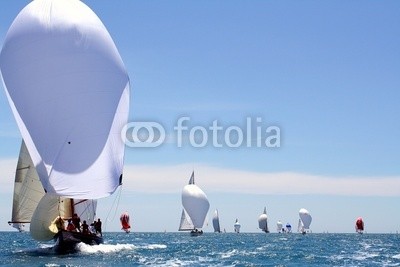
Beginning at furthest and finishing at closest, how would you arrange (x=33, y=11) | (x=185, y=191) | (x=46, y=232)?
(x=185, y=191) < (x=46, y=232) < (x=33, y=11)

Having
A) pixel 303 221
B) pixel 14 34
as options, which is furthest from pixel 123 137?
pixel 303 221

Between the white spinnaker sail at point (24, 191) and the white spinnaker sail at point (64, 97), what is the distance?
471 inches

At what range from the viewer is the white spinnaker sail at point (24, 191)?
5258 centimetres

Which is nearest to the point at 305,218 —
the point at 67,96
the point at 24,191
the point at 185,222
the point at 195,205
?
the point at 185,222

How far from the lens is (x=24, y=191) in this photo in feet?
174

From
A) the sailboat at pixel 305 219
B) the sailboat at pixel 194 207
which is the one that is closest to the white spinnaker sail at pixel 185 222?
the sailboat at pixel 194 207

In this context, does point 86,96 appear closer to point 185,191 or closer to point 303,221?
point 185,191

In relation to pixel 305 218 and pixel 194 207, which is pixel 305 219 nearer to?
pixel 305 218

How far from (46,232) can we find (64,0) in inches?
604

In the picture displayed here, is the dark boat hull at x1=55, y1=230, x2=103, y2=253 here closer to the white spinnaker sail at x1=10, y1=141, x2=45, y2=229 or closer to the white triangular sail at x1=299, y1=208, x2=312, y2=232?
the white spinnaker sail at x1=10, y1=141, x2=45, y2=229

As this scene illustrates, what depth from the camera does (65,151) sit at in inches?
1599

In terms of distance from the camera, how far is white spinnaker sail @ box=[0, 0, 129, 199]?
133 ft

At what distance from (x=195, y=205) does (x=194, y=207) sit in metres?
0.42

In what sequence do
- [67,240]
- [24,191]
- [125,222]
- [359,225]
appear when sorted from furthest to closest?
1. [359,225]
2. [125,222]
3. [24,191]
4. [67,240]
